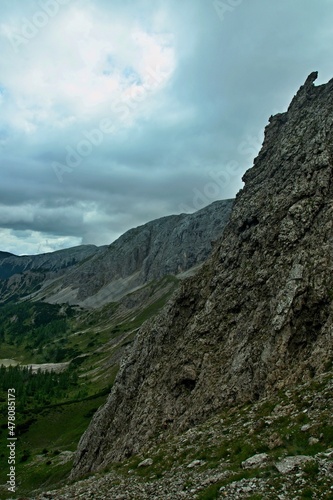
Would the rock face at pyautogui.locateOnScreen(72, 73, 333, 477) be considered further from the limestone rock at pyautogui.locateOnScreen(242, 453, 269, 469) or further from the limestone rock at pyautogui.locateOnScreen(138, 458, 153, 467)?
the limestone rock at pyautogui.locateOnScreen(242, 453, 269, 469)

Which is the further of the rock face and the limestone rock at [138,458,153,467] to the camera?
the rock face

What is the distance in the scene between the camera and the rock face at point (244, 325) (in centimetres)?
3831

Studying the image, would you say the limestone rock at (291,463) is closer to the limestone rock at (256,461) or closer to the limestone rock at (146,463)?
the limestone rock at (256,461)

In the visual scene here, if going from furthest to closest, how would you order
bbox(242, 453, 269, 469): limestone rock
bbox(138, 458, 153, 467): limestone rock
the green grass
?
the green grass, bbox(138, 458, 153, 467): limestone rock, bbox(242, 453, 269, 469): limestone rock

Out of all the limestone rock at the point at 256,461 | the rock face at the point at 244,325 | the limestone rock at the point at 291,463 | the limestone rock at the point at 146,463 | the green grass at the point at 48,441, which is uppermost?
the rock face at the point at 244,325

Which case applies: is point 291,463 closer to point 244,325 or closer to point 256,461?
point 256,461

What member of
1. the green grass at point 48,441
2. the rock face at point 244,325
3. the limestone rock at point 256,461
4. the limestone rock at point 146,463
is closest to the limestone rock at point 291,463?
the limestone rock at point 256,461

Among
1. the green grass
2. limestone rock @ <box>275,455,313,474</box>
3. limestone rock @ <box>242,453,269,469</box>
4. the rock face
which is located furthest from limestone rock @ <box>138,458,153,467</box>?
the green grass

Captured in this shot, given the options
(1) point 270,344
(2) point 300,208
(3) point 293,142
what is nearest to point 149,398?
→ (1) point 270,344

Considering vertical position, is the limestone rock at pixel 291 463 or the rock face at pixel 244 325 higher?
the rock face at pixel 244 325

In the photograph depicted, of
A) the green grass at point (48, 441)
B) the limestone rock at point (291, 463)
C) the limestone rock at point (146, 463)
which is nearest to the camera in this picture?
the limestone rock at point (291, 463)

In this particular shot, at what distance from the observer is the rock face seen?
38.3 metres

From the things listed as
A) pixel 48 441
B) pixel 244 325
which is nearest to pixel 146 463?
pixel 244 325

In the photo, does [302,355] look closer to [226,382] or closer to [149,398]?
[226,382]
